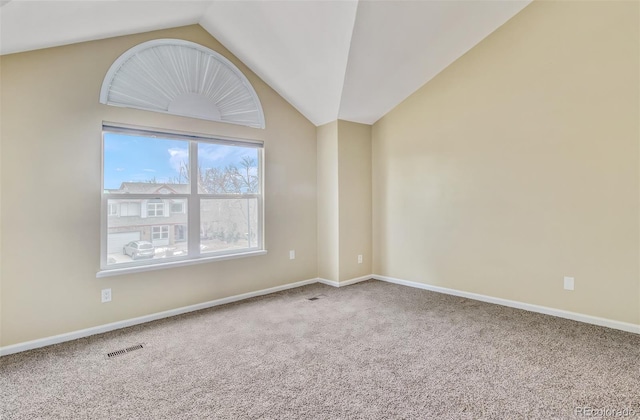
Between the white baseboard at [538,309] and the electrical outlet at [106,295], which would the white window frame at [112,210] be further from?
the white baseboard at [538,309]

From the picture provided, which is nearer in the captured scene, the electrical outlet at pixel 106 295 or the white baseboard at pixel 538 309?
the white baseboard at pixel 538 309

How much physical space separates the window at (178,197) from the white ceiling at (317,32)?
885 millimetres

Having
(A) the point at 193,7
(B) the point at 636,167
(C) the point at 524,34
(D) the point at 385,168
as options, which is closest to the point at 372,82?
(D) the point at 385,168

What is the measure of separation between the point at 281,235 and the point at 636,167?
11.8 feet

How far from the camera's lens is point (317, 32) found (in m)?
3.07

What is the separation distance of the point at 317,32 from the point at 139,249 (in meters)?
2.78

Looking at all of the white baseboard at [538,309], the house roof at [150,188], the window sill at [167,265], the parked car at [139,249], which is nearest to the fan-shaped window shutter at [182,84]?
the house roof at [150,188]

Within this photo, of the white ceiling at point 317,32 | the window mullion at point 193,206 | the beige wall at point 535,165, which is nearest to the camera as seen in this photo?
the white ceiling at point 317,32

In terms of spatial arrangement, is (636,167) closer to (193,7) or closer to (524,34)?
(524,34)

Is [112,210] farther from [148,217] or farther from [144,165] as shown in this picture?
[144,165]

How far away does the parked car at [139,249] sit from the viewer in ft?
10.1

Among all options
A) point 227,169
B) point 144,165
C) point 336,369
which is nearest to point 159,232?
point 144,165

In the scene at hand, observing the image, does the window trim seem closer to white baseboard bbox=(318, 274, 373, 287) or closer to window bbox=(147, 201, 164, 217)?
window bbox=(147, 201, 164, 217)

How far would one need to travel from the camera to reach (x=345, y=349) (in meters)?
2.44
